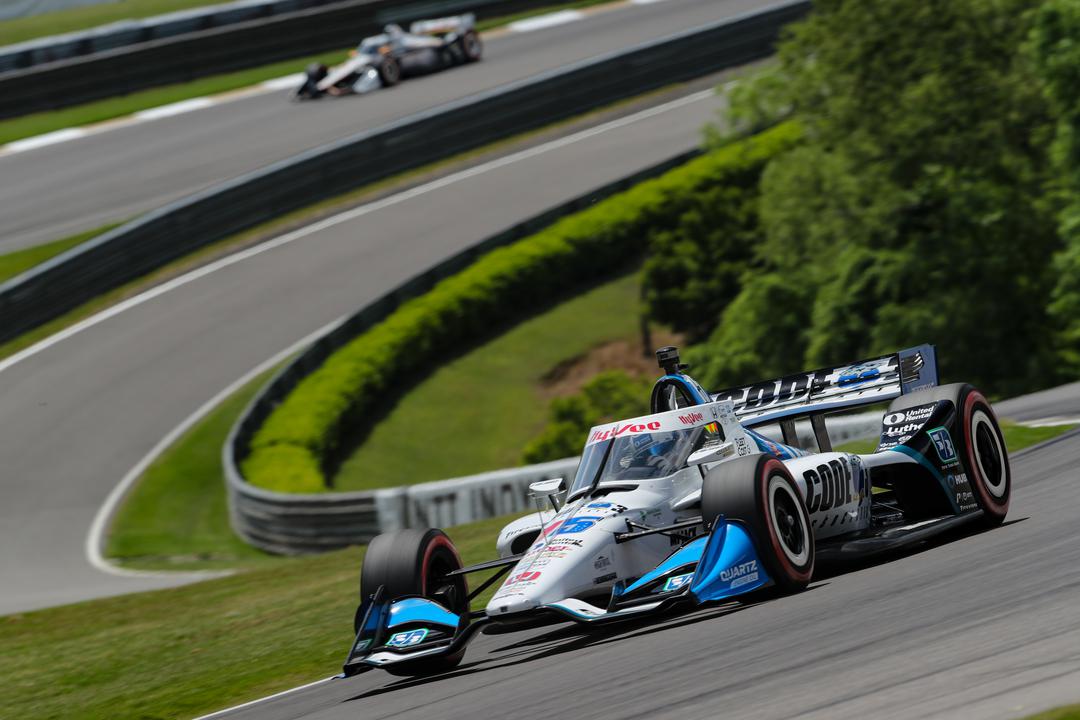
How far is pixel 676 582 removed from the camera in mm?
8602

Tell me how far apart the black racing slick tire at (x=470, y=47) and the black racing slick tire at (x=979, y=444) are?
36.8 metres

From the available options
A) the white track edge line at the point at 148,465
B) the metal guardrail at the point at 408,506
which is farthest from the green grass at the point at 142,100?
the metal guardrail at the point at 408,506

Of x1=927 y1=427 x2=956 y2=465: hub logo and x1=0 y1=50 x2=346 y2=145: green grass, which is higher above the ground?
x1=0 y1=50 x2=346 y2=145: green grass

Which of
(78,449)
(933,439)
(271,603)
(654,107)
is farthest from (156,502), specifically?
(654,107)

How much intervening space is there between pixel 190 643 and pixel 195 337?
16.5 meters

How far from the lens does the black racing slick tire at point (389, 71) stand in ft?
146

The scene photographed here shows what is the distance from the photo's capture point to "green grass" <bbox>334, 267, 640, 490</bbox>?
25.6 metres

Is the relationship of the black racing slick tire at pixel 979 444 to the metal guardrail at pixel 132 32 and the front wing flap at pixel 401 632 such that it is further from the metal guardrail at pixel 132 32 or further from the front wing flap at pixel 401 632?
the metal guardrail at pixel 132 32

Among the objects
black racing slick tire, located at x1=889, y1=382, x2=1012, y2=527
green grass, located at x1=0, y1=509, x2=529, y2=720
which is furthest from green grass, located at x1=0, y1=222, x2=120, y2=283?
black racing slick tire, located at x1=889, y1=382, x2=1012, y2=527

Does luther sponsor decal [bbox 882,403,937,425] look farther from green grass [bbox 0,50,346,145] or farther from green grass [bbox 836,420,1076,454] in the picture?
green grass [bbox 0,50,346,145]

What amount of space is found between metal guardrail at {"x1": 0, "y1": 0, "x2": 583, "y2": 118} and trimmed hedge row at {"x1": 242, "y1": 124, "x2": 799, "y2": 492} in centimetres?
1599

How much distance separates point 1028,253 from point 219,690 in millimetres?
22920

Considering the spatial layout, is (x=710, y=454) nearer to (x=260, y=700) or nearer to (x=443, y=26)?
(x=260, y=700)

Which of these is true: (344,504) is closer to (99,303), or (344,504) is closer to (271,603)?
(271,603)
